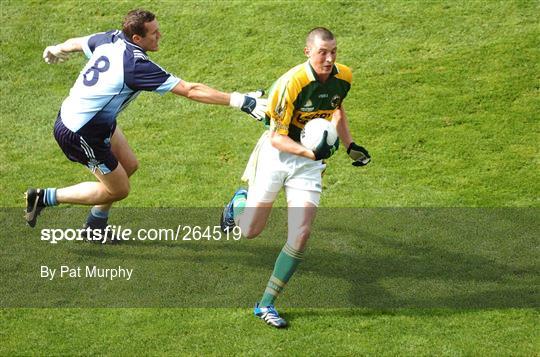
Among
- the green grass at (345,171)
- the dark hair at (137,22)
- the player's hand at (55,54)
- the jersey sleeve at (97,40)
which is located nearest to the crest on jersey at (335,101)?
the green grass at (345,171)

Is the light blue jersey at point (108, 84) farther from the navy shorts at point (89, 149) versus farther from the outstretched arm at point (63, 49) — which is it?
the outstretched arm at point (63, 49)

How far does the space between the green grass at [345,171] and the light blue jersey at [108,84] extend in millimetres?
1541

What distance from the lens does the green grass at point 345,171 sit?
9242 millimetres

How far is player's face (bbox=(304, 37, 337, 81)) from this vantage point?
9203mm

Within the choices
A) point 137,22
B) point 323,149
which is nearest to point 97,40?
point 137,22

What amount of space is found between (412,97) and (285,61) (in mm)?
1949

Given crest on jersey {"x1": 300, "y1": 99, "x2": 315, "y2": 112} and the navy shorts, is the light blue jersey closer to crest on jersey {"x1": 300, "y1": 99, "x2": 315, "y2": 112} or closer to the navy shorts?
the navy shorts

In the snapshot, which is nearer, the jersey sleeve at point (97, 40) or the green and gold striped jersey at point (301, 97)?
the green and gold striped jersey at point (301, 97)

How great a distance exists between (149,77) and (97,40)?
38.3 inches

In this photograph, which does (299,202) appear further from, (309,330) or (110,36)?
(110,36)

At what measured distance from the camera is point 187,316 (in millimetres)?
9477

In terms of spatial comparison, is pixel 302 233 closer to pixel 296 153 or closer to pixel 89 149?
pixel 296 153

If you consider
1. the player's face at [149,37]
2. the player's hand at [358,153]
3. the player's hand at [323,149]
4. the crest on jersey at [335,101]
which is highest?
the player's face at [149,37]

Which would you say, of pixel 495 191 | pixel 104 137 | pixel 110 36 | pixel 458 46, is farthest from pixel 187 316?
pixel 458 46
